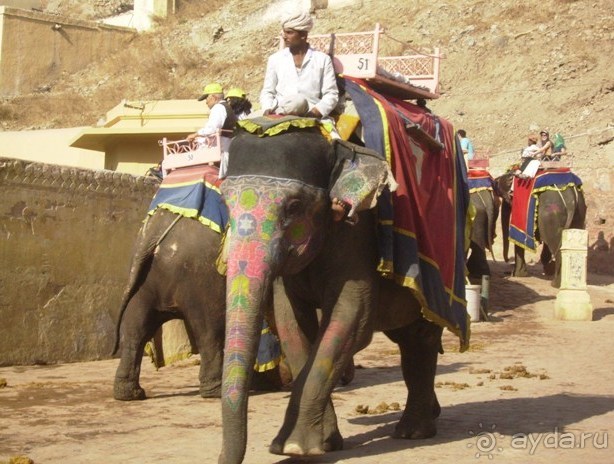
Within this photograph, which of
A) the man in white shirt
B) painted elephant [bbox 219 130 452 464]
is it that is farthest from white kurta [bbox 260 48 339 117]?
painted elephant [bbox 219 130 452 464]

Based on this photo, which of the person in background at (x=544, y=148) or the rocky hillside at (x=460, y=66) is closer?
the person in background at (x=544, y=148)

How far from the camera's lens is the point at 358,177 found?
6.46 m

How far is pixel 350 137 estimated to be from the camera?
717 cm

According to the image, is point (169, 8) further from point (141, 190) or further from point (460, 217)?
point (460, 217)

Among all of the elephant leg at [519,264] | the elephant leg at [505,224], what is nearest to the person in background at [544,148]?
the elephant leg at [505,224]

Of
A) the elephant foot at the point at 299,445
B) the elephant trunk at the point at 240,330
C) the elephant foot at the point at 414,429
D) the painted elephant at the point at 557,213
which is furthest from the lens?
the painted elephant at the point at 557,213

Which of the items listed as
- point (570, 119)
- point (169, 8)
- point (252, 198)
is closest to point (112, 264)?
point (252, 198)

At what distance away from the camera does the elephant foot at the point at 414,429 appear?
7.33 meters

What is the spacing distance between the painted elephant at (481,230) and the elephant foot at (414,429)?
9196mm

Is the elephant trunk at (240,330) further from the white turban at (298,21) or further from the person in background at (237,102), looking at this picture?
the person in background at (237,102)

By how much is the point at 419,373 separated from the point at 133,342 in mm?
2414

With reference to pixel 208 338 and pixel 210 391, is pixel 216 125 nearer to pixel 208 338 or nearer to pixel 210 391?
pixel 208 338

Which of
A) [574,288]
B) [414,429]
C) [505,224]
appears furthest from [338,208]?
[505,224]

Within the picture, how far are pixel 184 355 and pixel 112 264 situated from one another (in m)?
1.42
